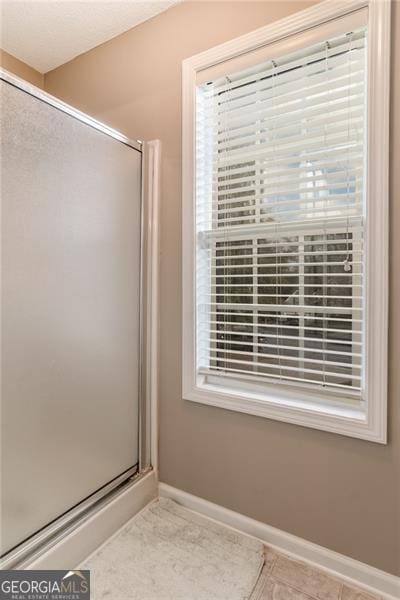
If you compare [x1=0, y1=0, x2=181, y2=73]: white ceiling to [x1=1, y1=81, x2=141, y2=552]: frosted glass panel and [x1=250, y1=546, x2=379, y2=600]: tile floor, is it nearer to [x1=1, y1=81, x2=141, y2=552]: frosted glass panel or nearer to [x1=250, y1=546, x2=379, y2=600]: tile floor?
[x1=1, y1=81, x2=141, y2=552]: frosted glass panel

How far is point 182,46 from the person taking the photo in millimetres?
1602

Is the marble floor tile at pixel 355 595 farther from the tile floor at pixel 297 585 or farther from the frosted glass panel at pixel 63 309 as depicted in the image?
the frosted glass panel at pixel 63 309

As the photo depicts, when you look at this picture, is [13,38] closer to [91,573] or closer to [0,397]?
[0,397]

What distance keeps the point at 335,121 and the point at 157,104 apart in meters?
0.91

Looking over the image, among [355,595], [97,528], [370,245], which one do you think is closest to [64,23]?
[370,245]

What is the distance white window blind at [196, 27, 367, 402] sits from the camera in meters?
1.28

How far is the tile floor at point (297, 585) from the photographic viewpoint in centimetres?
117

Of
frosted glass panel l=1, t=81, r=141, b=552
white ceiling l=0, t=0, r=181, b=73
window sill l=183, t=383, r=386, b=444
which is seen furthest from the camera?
white ceiling l=0, t=0, r=181, b=73

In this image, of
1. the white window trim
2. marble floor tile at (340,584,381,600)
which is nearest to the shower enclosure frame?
the white window trim

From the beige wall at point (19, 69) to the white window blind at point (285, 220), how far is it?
4.37ft

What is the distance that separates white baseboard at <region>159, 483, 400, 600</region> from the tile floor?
3 centimetres

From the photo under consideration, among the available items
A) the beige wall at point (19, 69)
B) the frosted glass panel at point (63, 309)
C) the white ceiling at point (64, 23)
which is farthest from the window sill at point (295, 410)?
the beige wall at point (19, 69)

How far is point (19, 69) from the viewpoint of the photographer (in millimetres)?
2068

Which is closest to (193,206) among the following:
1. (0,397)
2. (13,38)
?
(0,397)
